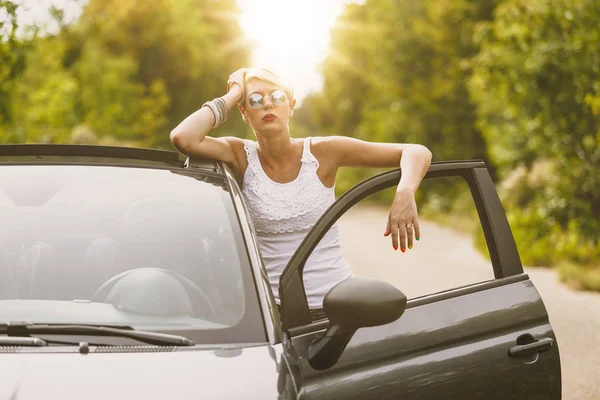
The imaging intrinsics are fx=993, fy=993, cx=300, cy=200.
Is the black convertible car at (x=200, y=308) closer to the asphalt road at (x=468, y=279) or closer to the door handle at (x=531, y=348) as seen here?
the door handle at (x=531, y=348)

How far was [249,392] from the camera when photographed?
2686 millimetres

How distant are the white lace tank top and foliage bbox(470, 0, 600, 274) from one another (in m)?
12.3

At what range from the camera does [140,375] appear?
A: 8.70ft

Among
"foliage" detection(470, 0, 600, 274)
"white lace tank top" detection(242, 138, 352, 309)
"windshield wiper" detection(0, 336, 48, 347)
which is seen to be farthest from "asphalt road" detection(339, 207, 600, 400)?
"windshield wiper" detection(0, 336, 48, 347)

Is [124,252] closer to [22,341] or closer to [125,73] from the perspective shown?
[22,341]

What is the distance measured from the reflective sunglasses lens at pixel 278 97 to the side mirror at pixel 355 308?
142 cm

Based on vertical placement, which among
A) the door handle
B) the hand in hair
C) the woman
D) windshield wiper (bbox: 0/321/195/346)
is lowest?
the door handle

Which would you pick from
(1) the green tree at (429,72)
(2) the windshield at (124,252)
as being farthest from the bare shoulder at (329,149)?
(1) the green tree at (429,72)

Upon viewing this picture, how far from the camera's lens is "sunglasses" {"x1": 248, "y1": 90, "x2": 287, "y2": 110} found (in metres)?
4.32

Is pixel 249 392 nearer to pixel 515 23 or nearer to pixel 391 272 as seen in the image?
pixel 391 272

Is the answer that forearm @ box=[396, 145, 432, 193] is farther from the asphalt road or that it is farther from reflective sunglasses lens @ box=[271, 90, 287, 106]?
the asphalt road

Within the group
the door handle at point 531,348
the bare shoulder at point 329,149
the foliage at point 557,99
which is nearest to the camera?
the door handle at point 531,348

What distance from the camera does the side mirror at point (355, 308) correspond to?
3.01 meters

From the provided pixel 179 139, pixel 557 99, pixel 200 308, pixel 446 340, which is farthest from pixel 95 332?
pixel 557 99
